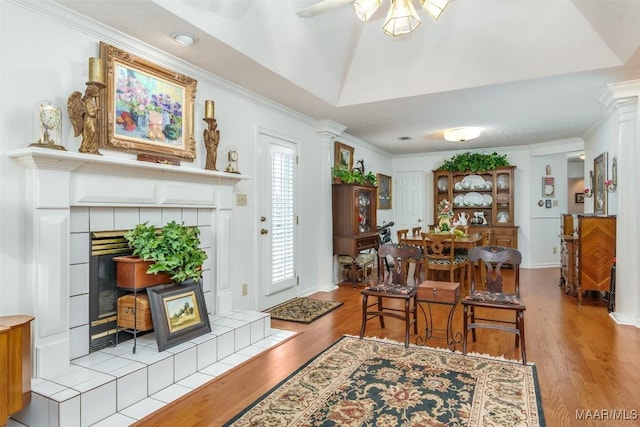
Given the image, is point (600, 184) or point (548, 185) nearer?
point (600, 184)

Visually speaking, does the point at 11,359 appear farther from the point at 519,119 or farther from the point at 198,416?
the point at 519,119

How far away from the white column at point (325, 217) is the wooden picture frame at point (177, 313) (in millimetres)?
2586

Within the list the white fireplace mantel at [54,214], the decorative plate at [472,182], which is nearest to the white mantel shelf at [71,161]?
the white fireplace mantel at [54,214]

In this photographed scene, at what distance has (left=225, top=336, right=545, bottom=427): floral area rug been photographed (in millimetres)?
2082

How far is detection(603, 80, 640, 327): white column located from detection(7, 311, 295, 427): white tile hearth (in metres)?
3.70

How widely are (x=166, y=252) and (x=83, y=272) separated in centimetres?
52

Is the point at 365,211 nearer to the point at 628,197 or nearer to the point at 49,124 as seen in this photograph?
the point at 628,197

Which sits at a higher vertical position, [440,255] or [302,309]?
[440,255]

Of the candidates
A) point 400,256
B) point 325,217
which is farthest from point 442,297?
point 325,217

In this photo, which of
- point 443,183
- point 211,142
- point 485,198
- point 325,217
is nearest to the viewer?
point 211,142

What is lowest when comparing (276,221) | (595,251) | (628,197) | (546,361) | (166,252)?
(546,361)

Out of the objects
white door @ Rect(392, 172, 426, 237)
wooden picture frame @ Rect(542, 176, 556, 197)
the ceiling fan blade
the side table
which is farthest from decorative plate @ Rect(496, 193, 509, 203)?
the ceiling fan blade

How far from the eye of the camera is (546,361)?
9.43ft

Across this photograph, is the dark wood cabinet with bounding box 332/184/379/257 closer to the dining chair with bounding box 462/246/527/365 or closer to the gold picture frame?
the dining chair with bounding box 462/246/527/365
